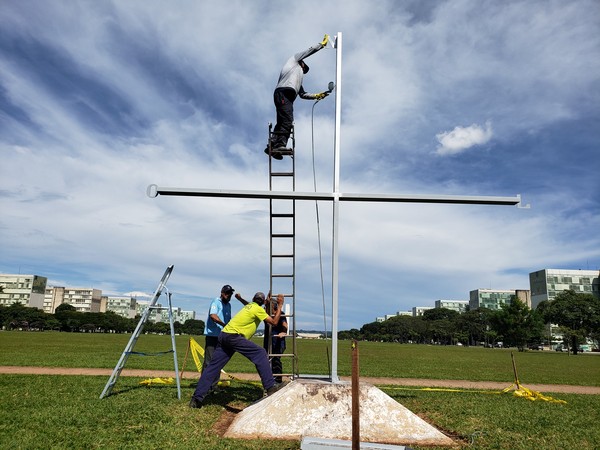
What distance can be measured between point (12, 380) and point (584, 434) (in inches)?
494

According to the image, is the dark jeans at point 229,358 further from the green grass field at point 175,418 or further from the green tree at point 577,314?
the green tree at point 577,314

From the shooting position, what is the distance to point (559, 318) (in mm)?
72438

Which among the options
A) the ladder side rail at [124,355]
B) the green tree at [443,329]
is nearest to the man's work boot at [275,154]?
the ladder side rail at [124,355]

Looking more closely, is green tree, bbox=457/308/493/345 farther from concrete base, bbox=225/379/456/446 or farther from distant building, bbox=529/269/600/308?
concrete base, bbox=225/379/456/446

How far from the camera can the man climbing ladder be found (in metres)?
8.07

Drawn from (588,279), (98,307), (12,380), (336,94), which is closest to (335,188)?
(336,94)

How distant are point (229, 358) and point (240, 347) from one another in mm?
320

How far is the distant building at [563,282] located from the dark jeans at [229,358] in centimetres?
13146

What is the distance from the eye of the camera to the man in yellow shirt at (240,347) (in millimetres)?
7484

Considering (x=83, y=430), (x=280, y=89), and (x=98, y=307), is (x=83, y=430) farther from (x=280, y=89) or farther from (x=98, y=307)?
(x=98, y=307)

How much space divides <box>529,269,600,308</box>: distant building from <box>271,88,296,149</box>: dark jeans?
13117cm

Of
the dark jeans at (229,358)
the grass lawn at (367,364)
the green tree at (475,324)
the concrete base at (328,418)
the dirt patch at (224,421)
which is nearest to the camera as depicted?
the concrete base at (328,418)

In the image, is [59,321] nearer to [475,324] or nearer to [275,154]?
[475,324]

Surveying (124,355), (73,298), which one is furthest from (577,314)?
(73,298)
